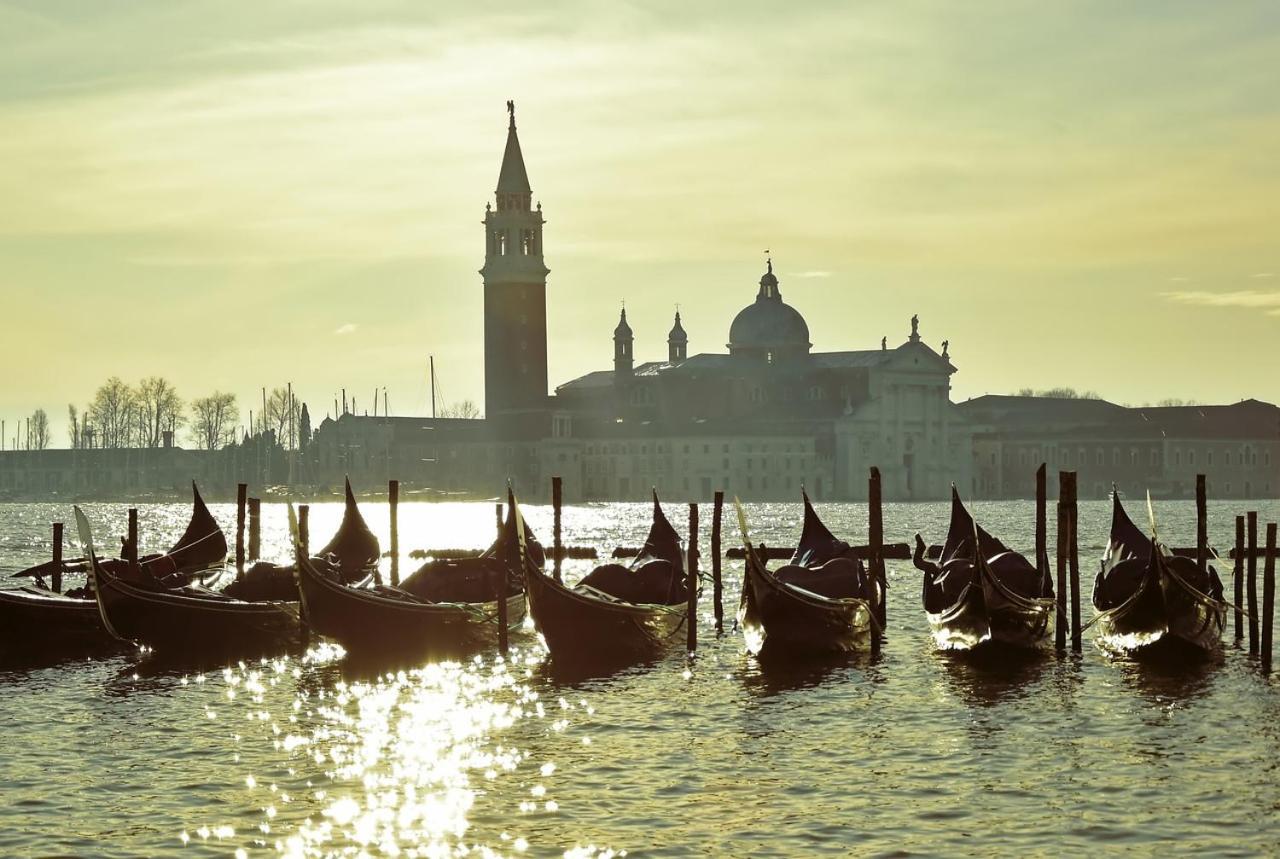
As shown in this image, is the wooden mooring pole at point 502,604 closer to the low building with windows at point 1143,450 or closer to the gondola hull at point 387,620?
the gondola hull at point 387,620

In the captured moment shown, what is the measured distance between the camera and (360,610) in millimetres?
25781

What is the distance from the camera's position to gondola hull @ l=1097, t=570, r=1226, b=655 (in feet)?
83.8

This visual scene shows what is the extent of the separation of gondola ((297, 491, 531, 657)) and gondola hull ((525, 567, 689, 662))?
1.20 meters

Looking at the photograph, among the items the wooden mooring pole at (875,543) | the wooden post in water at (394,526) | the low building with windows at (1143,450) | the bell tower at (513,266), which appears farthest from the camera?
the low building with windows at (1143,450)

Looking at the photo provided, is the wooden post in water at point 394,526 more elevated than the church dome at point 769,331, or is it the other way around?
the church dome at point 769,331

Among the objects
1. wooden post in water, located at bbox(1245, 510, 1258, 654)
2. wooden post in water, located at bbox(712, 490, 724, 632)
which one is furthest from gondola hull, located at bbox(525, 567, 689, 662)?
wooden post in water, located at bbox(1245, 510, 1258, 654)

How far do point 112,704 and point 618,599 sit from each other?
7240 millimetres

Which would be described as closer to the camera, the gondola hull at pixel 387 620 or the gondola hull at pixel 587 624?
the gondola hull at pixel 587 624

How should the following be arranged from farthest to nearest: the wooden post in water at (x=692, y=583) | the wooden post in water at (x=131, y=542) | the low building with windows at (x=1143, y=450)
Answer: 1. the low building with windows at (x=1143, y=450)
2. the wooden post in water at (x=131, y=542)
3. the wooden post in water at (x=692, y=583)

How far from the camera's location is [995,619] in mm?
25641

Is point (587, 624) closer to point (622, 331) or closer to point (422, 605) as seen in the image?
point (422, 605)

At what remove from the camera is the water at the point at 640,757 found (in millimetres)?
15055

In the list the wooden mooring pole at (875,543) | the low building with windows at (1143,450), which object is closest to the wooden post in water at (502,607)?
the wooden mooring pole at (875,543)

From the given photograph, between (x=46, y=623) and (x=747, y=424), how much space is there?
101025 millimetres
